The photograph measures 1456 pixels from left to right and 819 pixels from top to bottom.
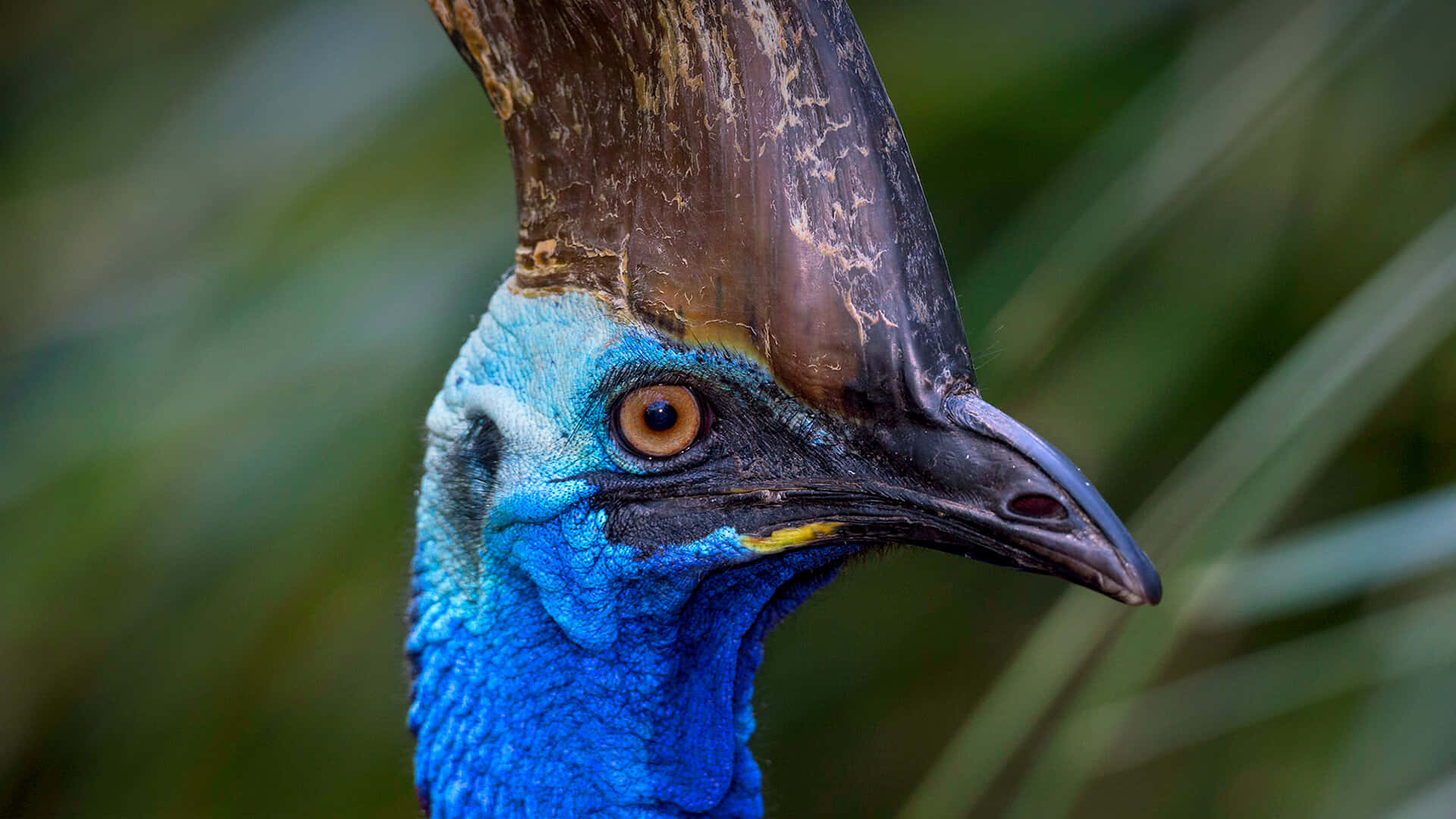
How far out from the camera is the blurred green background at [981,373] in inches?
66.4

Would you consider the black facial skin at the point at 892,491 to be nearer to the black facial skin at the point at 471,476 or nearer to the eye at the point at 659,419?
the eye at the point at 659,419

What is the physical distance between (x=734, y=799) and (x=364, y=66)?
1.96m

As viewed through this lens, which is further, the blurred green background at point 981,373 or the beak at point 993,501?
the blurred green background at point 981,373

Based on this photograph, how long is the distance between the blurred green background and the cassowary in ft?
1.52

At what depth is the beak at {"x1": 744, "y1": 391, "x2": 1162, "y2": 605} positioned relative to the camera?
1.03 metres

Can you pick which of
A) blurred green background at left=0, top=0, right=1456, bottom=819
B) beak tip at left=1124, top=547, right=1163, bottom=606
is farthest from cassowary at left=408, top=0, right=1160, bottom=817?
blurred green background at left=0, top=0, right=1456, bottom=819

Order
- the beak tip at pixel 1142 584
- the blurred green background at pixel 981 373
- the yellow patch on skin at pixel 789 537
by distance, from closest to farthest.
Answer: the beak tip at pixel 1142 584
the yellow patch on skin at pixel 789 537
the blurred green background at pixel 981 373

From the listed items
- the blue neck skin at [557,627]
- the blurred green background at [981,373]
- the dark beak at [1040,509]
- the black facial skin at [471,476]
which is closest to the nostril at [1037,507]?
the dark beak at [1040,509]

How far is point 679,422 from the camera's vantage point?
3.99 feet

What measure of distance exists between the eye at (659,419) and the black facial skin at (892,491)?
11 mm

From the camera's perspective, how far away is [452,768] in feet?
4.34

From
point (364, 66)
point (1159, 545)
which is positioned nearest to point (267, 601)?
point (364, 66)

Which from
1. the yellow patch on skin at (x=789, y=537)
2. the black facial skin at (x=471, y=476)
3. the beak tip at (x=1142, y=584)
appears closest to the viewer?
the beak tip at (x=1142, y=584)

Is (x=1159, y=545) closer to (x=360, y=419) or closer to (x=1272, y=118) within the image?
(x=1272, y=118)
